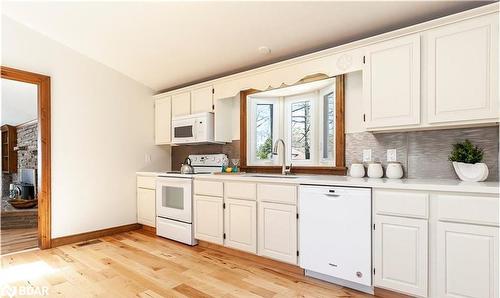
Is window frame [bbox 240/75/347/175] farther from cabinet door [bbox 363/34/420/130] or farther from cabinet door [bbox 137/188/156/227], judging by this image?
cabinet door [bbox 137/188/156/227]

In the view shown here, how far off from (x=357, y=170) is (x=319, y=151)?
572 millimetres

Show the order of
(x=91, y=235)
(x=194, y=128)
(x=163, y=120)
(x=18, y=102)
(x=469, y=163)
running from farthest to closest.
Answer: (x=18, y=102), (x=163, y=120), (x=194, y=128), (x=91, y=235), (x=469, y=163)

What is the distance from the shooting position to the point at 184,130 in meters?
3.99

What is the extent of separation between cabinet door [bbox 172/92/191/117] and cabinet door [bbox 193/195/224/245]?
1366 mm

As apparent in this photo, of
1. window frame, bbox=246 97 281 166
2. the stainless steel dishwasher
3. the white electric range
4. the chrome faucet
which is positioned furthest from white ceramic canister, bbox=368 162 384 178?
the white electric range

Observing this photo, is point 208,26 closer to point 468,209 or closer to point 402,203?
point 402,203

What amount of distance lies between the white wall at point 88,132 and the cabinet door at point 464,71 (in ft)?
12.6

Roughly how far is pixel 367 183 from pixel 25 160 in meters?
7.41

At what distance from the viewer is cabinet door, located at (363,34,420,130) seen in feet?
7.15

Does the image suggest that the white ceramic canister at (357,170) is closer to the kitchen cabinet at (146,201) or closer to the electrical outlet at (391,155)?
the electrical outlet at (391,155)

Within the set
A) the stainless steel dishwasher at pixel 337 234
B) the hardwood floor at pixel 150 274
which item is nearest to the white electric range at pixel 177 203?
the hardwood floor at pixel 150 274

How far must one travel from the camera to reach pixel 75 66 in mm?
3680

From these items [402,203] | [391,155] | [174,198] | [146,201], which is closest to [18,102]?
[146,201]

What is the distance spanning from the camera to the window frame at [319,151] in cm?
282
